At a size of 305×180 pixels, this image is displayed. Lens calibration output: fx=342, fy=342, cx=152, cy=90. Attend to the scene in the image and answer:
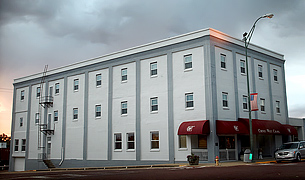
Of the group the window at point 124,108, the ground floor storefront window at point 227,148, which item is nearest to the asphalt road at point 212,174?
the ground floor storefront window at point 227,148

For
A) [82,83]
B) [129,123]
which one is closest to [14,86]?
[82,83]

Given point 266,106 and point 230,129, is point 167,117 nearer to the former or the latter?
point 230,129

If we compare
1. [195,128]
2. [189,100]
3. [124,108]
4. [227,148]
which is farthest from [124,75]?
[227,148]

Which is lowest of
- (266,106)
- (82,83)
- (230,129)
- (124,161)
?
(124,161)

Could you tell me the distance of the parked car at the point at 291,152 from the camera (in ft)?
92.2

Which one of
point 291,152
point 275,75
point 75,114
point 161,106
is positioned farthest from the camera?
point 75,114

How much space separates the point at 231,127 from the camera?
31156 mm

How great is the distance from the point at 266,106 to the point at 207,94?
10289 millimetres

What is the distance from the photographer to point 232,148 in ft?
109

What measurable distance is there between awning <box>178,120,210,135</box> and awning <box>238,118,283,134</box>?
4864 millimetres

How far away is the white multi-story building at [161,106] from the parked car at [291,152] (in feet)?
13.1

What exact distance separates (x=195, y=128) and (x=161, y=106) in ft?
18.7

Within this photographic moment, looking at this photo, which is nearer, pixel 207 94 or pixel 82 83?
pixel 207 94

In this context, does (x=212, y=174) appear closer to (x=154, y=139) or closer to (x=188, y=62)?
(x=188, y=62)
